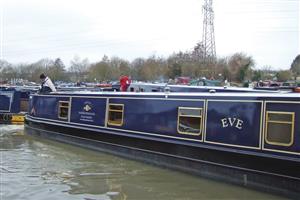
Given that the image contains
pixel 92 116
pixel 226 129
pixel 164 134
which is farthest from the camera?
pixel 92 116

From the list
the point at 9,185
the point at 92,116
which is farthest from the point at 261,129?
the point at 92,116

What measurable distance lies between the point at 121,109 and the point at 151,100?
1.34 m

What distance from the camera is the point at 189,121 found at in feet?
33.9

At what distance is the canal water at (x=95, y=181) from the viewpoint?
27.7ft

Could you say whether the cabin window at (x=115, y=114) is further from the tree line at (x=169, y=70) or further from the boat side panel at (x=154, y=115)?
the tree line at (x=169, y=70)

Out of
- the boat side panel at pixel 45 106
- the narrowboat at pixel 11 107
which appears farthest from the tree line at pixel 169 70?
the boat side panel at pixel 45 106

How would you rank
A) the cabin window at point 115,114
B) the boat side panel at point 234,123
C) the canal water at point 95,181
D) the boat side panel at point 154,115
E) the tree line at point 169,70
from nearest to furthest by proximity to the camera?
the canal water at point 95,181
the boat side panel at point 234,123
the boat side panel at point 154,115
the cabin window at point 115,114
the tree line at point 169,70

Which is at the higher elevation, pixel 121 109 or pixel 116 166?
pixel 121 109

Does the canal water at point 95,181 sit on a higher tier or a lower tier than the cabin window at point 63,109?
lower

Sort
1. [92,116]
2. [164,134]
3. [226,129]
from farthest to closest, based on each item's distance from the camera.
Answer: [92,116], [164,134], [226,129]

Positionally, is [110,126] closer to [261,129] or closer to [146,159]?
[146,159]

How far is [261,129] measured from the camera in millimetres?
8570

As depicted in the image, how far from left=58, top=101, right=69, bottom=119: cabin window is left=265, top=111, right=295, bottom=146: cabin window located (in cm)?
777

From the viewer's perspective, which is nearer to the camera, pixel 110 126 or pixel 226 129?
pixel 226 129
